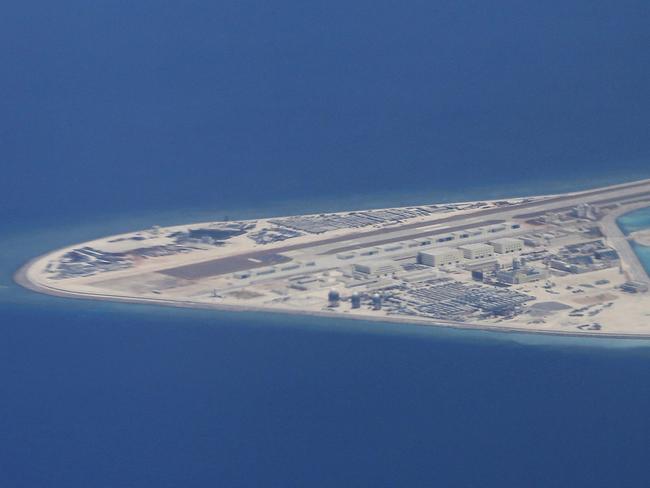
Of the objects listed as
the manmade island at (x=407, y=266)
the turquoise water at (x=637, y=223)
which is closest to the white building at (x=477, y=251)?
the manmade island at (x=407, y=266)

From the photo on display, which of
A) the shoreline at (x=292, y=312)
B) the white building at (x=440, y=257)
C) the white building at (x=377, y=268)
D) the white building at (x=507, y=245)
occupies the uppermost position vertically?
the white building at (x=507, y=245)

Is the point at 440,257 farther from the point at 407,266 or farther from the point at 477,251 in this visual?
the point at 477,251

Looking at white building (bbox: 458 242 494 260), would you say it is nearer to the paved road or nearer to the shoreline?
the paved road

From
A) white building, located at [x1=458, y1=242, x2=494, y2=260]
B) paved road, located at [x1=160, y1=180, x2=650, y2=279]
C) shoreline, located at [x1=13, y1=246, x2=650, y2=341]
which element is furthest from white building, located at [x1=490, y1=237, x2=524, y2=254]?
shoreline, located at [x1=13, y1=246, x2=650, y2=341]

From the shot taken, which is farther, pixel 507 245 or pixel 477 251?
pixel 507 245

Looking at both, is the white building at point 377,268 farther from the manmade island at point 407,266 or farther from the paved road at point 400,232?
the paved road at point 400,232

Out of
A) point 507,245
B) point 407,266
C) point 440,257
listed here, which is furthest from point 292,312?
point 507,245

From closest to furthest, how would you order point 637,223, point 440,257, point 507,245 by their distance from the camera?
point 440,257 < point 507,245 < point 637,223
